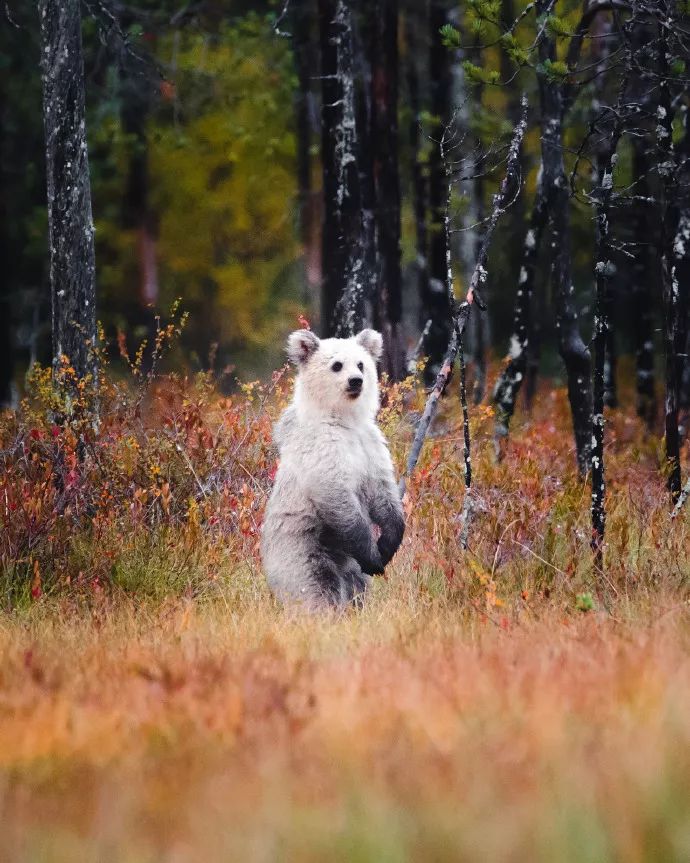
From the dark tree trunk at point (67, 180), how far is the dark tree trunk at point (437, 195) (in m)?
6.59

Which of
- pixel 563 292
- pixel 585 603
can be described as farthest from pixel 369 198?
pixel 585 603

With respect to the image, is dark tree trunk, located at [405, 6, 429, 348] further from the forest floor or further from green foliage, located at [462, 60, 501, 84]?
the forest floor

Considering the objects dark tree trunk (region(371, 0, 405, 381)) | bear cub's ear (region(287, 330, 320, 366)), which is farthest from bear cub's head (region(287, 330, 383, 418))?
dark tree trunk (region(371, 0, 405, 381))

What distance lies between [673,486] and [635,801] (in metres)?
6.24

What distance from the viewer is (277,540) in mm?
6969

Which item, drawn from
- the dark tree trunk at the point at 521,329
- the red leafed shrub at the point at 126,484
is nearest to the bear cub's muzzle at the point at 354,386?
the red leafed shrub at the point at 126,484

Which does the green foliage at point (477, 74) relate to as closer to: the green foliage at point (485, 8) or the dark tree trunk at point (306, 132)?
the green foliage at point (485, 8)

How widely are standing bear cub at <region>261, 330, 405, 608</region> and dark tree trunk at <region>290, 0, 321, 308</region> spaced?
1291cm

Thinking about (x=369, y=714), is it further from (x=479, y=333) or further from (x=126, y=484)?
(x=479, y=333)

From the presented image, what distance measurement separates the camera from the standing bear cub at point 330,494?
6.79m

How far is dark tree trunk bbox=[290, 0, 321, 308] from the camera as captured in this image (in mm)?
21345

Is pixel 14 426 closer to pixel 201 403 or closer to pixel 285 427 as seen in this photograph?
pixel 201 403

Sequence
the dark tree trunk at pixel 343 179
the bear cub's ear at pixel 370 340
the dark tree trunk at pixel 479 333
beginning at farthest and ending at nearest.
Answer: the dark tree trunk at pixel 479 333 → the dark tree trunk at pixel 343 179 → the bear cub's ear at pixel 370 340

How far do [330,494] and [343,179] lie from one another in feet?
21.8
